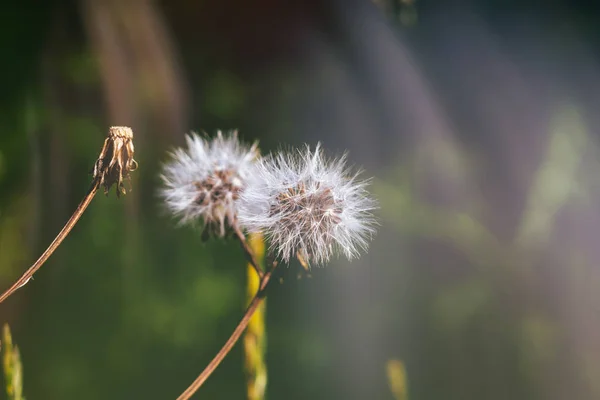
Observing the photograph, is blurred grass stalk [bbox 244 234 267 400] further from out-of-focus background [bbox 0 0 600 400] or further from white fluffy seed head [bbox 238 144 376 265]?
white fluffy seed head [bbox 238 144 376 265]

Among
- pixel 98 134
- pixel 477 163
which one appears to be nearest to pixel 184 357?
pixel 98 134

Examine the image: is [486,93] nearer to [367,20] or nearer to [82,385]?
[367,20]

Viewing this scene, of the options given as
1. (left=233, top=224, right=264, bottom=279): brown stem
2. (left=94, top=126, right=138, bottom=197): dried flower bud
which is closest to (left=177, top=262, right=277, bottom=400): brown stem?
(left=233, top=224, right=264, bottom=279): brown stem

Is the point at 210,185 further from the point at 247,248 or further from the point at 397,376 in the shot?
the point at 397,376

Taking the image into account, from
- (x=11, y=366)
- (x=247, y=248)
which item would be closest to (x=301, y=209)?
(x=247, y=248)

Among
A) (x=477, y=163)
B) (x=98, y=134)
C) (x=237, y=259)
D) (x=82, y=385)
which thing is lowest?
(x=82, y=385)

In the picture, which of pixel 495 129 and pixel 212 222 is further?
pixel 495 129
